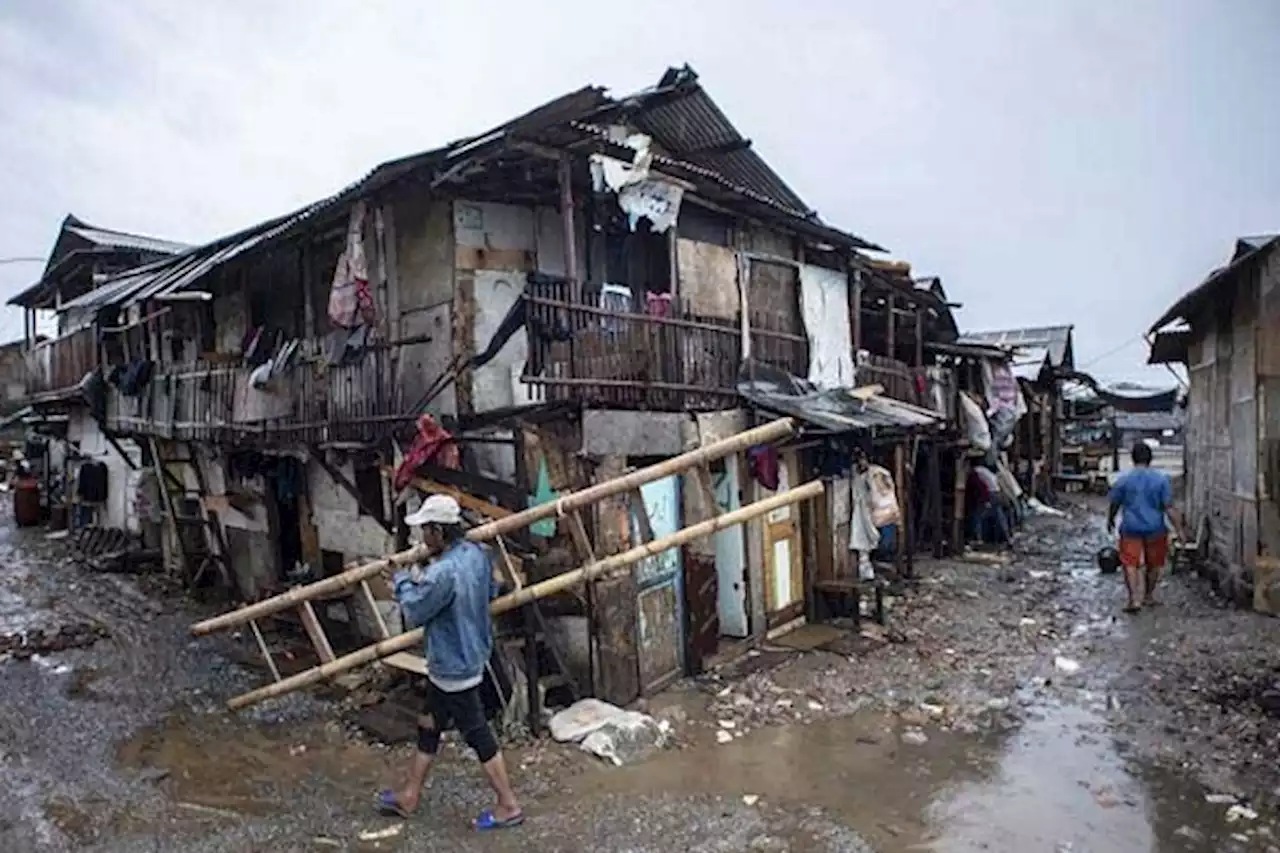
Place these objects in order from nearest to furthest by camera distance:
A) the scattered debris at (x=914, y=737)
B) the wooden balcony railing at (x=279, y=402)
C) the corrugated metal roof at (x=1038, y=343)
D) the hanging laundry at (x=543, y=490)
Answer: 1. the scattered debris at (x=914, y=737)
2. the hanging laundry at (x=543, y=490)
3. the wooden balcony railing at (x=279, y=402)
4. the corrugated metal roof at (x=1038, y=343)

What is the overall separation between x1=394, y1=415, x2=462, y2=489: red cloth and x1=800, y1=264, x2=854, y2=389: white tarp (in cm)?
572

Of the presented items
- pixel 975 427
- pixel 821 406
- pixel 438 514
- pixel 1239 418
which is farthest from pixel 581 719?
pixel 975 427

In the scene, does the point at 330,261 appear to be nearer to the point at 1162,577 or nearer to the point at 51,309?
the point at 1162,577

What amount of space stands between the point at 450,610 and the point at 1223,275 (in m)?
10.4

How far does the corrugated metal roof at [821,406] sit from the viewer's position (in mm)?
9938

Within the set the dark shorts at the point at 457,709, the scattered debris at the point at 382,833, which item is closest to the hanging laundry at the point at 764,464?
the dark shorts at the point at 457,709

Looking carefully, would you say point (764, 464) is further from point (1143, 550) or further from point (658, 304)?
point (1143, 550)

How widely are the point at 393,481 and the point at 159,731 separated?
3.15 m

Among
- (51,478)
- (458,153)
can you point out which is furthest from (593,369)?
(51,478)

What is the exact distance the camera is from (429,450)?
818 centimetres

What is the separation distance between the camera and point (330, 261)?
1104cm

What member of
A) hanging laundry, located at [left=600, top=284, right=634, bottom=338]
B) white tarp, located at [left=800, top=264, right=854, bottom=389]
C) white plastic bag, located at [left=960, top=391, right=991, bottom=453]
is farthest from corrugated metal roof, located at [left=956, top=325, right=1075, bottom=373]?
hanging laundry, located at [left=600, top=284, right=634, bottom=338]

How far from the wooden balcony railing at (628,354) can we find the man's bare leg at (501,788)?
3219 millimetres

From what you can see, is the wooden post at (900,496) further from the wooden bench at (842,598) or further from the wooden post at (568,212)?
the wooden post at (568,212)
